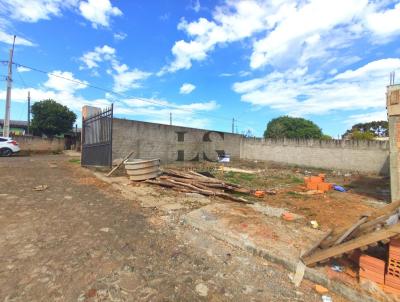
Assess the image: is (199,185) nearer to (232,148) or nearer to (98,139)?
(98,139)

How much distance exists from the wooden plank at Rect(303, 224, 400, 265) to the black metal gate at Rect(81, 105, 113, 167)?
943 centimetres

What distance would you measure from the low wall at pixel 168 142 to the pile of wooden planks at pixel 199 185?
5.22m

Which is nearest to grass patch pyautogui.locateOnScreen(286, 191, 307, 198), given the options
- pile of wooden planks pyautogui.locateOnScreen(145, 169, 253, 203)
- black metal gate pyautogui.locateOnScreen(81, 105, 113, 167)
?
pile of wooden planks pyautogui.locateOnScreen(145, 169, 253, 203)

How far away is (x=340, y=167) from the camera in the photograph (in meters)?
15.9

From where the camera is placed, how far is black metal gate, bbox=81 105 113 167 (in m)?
10.7

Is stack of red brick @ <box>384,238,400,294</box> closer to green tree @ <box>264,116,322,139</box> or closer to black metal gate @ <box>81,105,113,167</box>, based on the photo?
black metal gate @ <box>81,105,113,167</box>

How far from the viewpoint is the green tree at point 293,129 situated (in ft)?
132

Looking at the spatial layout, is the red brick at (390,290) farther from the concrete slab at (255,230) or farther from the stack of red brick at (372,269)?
the concrete slab at (255,230)

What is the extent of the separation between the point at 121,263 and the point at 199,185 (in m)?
4.41

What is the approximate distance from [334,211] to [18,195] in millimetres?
7730

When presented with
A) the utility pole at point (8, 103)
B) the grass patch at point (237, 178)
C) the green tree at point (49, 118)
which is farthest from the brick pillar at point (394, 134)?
the green tree at point (49, 118)

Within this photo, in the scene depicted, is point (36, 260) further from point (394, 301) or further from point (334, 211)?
point (334, 211)

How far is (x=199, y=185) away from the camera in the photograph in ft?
23.7

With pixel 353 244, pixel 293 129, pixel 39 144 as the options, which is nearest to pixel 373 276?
pixel 353 244
